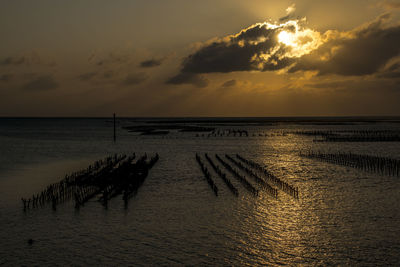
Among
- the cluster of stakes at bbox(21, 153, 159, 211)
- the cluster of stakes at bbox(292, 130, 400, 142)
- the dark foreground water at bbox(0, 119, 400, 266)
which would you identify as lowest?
the dark foreground water at bbox(0, 119, 400, 266)

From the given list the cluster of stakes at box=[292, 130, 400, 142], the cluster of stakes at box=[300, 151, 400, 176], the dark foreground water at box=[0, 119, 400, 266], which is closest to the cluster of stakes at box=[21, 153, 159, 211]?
the dark foreground water at box=[0, 119, 400, 266]

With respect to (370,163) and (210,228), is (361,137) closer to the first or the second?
(370,163)

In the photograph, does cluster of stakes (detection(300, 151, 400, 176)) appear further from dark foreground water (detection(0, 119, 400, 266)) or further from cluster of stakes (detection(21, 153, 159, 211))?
cluster of stakes (detection(21, 153, 159, 211))

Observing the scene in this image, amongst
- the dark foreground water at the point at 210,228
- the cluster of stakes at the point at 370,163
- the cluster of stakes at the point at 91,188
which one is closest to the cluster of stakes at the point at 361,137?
the cluster of stakes at the point at 370,163

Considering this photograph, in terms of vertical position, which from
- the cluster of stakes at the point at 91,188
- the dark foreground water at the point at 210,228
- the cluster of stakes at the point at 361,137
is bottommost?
the dark foreground water at the point at 210,228

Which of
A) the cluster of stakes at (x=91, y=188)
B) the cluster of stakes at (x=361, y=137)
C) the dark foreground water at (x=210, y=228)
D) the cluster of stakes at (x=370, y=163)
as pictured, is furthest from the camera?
the cluster of stakes at (x=361, y=137)

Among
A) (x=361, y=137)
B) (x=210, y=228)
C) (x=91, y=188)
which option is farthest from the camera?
(x=361, y=137)

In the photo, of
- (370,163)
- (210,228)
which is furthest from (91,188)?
(370,163)

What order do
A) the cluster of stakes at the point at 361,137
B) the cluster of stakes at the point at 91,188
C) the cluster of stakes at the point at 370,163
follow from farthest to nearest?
the cluster of stakes at the point at 361,137, the cluster of stakes at the point at 370,163, the cluster of stakes at the point at 91,188

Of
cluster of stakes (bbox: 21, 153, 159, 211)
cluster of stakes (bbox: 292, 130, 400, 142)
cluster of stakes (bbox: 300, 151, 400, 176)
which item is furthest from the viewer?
cluster of stakes (bbox: 292, 130, 400, 142)

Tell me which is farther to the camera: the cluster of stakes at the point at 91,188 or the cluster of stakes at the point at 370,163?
the cluster of stakes at the point at 370,163

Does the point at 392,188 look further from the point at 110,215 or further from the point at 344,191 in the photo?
the point at 110,215

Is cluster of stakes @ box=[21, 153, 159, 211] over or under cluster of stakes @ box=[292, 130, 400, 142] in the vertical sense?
under

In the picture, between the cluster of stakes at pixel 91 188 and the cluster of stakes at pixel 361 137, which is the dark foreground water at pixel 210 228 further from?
the cluster of stakes at pixel 361 137
